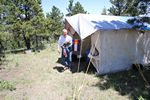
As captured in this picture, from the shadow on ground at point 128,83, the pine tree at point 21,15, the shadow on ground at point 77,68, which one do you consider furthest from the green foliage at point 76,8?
the shadow on ground at point 128,83

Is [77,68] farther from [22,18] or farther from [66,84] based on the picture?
→ [22,18]

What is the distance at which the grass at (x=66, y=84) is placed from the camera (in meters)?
5.79

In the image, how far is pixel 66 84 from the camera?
267 inches

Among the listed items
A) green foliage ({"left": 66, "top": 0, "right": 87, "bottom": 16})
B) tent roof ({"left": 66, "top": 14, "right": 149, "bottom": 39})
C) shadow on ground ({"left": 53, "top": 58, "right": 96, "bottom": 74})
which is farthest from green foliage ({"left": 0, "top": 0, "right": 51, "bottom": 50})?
green foliage ({"left": 66, "top": 0, "right": 87, "bottom": 16})

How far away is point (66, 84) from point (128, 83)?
7.42ft

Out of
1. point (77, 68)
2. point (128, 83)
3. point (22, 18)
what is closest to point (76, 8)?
point (22, 18)

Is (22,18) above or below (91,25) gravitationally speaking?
above

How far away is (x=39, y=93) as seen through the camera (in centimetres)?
596

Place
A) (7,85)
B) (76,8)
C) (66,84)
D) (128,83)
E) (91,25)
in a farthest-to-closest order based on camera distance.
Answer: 1. (76,8)
2. (91,25)
3. (128,83)
4. (66,84)
5. (7,85)

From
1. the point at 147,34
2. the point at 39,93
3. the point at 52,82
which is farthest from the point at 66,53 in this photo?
the point at 147,34

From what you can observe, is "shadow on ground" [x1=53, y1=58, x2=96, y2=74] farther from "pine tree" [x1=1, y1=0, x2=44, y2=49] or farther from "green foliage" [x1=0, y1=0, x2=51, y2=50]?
"pine tree" [x1=1, y1=0, x2=44, y2=49]

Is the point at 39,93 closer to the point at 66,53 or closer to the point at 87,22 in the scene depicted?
the point at 66,53

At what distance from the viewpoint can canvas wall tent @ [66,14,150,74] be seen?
7.73 meters

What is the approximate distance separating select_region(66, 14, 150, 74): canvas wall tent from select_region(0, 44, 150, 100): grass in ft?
1.62
